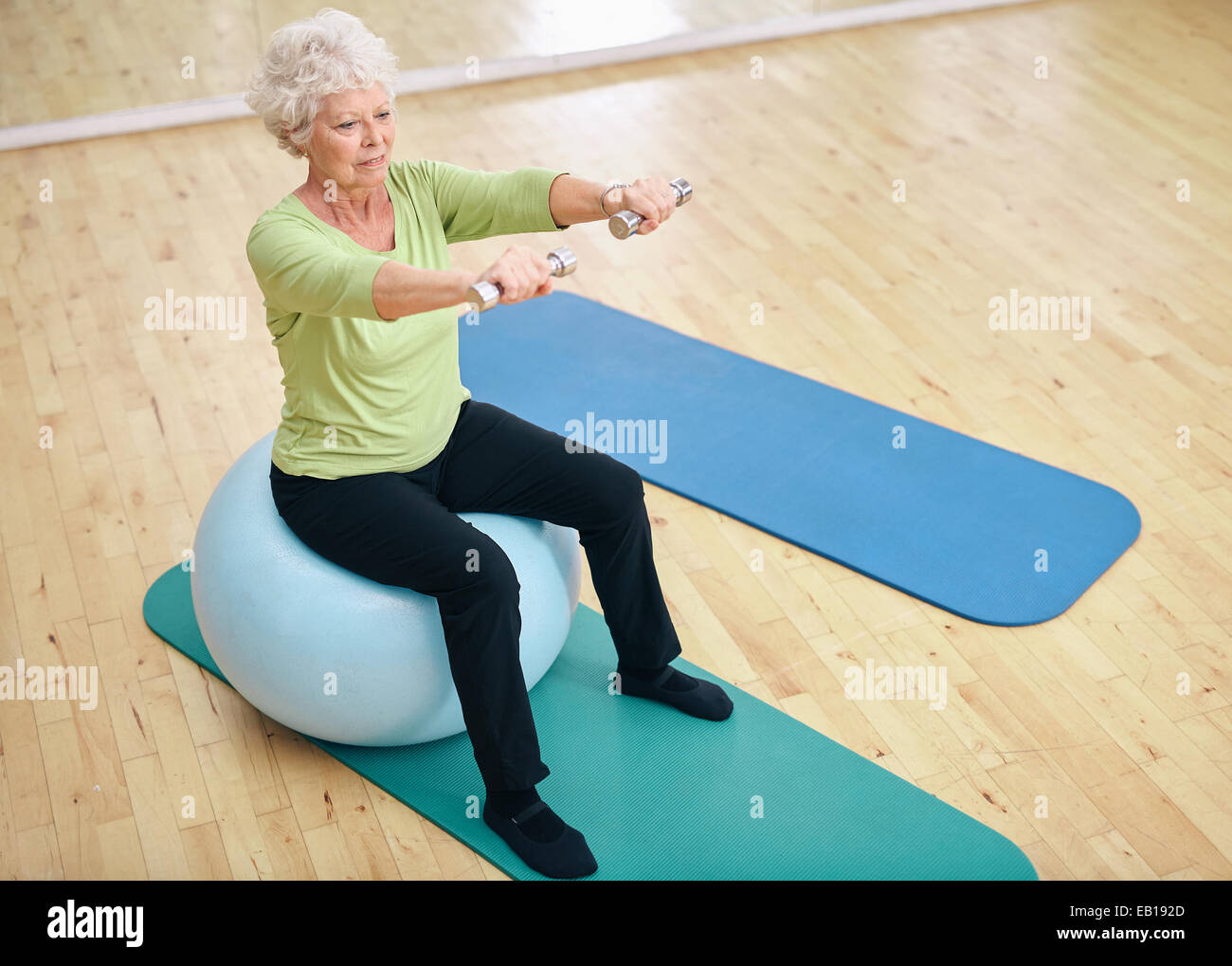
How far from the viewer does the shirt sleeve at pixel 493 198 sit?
2.26 meters

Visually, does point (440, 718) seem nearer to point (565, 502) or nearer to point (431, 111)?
point (565, 502)

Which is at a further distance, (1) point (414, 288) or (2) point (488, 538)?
(2) point (488, 538)

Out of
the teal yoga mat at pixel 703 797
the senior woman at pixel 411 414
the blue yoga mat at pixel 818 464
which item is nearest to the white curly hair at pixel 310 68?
the senior woman at pixel 411 414

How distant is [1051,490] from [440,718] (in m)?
1.50

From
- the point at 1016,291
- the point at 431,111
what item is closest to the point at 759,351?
the point at 1016,291

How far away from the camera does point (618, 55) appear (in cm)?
545

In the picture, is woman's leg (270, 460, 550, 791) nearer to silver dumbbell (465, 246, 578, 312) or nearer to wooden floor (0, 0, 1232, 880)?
wooden floor (0, 0, 1232, 880)

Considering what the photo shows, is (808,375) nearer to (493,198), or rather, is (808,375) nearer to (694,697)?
(694,697)

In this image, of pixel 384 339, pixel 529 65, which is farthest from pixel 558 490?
pixel 529 65

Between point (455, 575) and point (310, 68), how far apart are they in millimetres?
770

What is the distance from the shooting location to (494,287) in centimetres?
174

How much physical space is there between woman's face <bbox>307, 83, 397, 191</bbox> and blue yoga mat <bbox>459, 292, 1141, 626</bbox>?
1207 mm

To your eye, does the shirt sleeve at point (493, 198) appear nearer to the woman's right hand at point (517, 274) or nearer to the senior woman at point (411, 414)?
the senior woman at point (411, 414)

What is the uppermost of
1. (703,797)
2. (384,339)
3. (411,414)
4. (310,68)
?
(310,68)
